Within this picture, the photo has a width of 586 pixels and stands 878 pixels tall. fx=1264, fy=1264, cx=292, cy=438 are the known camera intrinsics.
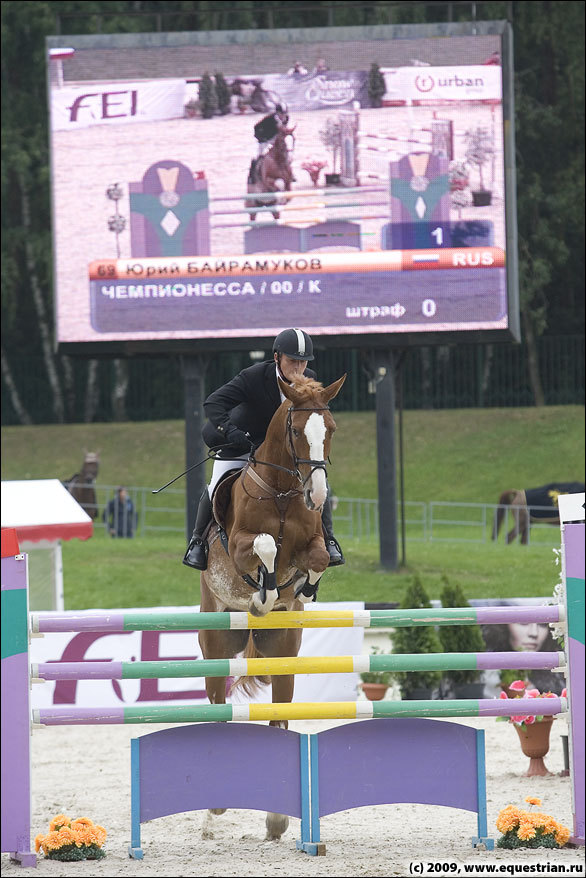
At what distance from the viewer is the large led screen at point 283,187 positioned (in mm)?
14172

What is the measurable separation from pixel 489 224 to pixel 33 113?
18.9 metres

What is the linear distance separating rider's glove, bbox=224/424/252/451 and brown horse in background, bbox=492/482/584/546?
36.4ft

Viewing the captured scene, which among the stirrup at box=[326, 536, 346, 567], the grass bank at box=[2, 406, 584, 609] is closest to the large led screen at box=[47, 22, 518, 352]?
the grass bank at box=[2, 406, 584, 609]

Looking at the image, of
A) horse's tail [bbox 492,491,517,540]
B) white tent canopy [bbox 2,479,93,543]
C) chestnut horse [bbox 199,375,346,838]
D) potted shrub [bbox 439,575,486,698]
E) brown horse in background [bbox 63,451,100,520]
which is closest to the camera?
chestnut horse [bbox 199,375,346,838]

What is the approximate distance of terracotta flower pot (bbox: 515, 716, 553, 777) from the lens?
8531 millimetres

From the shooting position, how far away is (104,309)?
47.2 ft

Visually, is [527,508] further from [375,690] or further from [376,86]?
[375,690]

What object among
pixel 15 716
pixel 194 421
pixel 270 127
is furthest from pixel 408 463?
pixel 15 716

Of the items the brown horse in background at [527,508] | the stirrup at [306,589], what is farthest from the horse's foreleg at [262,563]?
the brown horse in background at [527,508]

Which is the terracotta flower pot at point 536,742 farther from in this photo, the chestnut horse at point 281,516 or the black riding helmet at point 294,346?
the black riding helmet at point 294,346

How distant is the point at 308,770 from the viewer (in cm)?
589

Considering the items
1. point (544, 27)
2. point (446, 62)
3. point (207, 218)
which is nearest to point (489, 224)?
point (446, 62)

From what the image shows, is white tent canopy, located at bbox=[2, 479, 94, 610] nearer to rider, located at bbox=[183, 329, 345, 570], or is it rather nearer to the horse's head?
rider, located at bbox=[183, 329, 345, 570]

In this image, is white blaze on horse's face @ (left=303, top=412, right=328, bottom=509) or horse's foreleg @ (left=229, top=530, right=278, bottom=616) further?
horse's foreleg @ (left=229, top=530, right=278, bottom=616)
